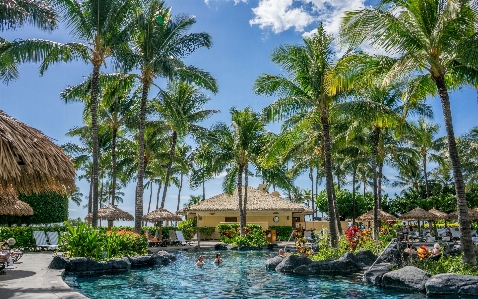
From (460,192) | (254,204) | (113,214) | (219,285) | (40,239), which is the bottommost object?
(219,285)

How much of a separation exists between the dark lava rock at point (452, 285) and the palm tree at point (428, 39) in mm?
1434

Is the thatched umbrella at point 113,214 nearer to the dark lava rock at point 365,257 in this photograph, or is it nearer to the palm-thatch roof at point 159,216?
the palm-thatch roof at point 159,216

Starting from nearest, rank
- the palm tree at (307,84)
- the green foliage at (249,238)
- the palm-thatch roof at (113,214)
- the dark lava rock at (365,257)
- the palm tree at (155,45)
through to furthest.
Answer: the dark lava rock at (365,257)
the palm tree at (307,84)
the palm tree at (155,45)
the palm-thatch roof at (113,214)
the green foliage at (249,238)

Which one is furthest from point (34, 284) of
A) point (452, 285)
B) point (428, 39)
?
point (428, 39)

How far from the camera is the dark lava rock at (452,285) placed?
404 inches


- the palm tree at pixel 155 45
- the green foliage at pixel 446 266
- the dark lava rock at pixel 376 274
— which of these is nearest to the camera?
the green foliage at pixel 446 266

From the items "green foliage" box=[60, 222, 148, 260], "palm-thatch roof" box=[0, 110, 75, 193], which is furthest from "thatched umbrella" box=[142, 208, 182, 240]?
"palm-thatch roof" box=[0, 110, 75, 193]

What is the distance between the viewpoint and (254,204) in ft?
120

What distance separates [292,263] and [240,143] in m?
13.8

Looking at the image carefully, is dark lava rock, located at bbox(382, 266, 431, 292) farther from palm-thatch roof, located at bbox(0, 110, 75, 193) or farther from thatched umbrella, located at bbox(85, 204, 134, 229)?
thatched umbrella, located at bbox(85, 204, 134, 229)

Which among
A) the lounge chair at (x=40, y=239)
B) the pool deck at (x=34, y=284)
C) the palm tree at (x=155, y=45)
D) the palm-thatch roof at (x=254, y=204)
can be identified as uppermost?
the palm tree at (x=155, y=45)

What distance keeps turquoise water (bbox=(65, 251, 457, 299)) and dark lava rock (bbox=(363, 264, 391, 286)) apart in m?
0.30

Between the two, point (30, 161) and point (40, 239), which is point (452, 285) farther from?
point (40, 239)

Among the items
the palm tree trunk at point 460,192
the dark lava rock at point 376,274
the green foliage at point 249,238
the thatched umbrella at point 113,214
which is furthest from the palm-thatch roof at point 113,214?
the palm tree trunk at point 460,192
